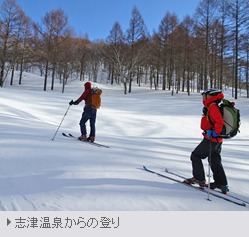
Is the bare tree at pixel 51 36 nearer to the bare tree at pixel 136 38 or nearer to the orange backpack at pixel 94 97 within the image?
the bare tree at pixel 136 38

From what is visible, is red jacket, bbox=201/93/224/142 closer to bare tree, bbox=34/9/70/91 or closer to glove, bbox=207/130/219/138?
glove, bbox=207/130/219/138

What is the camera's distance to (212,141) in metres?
3.13

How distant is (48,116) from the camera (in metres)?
10.5

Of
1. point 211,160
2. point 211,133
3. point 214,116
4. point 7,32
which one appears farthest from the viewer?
point 7,32

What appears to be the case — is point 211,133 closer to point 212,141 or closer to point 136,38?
point 212,141

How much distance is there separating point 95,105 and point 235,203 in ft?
14.4

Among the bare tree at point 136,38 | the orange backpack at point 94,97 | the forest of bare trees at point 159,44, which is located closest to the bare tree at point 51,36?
the forest of bare trees at point 159,44

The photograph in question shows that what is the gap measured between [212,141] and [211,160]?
0.43 meters

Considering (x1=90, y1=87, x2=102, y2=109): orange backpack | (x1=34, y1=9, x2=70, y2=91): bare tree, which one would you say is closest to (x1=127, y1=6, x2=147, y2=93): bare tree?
(x1=34, y1=9, x2=70, y2=91): bare tree

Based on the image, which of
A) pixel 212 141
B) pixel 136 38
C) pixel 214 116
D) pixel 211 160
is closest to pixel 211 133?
pixel 212 141

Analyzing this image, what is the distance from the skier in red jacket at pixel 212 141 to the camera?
2.93 metres

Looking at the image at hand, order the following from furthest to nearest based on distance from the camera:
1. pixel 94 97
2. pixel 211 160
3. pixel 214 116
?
pixel 94 97 → pixel 211 160 → pixel 214 116

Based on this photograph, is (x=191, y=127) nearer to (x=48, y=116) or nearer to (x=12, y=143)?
(x=48, y=116)
